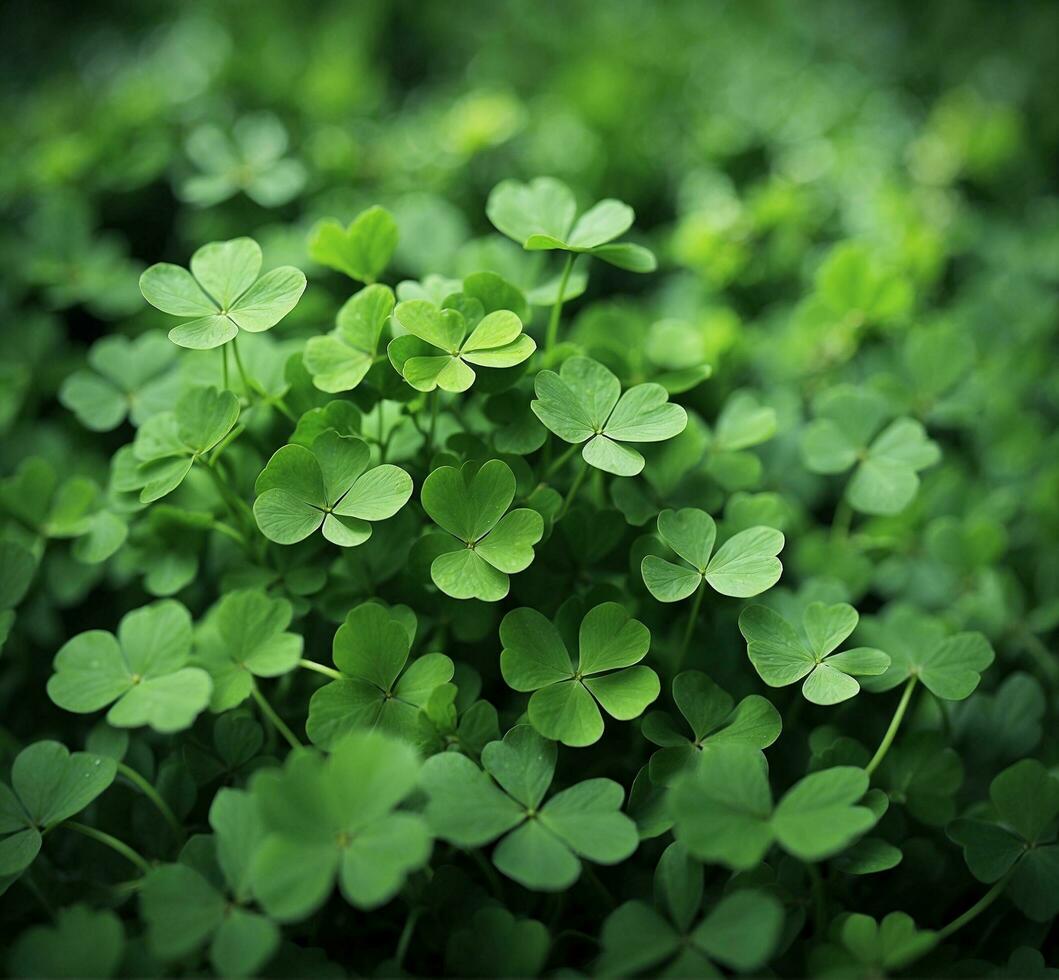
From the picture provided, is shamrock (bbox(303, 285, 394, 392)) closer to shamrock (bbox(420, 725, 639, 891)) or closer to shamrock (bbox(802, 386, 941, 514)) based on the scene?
shamrock (bbox(420, 725, 639, 891))

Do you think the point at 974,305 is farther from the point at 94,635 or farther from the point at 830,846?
the point at 94,635

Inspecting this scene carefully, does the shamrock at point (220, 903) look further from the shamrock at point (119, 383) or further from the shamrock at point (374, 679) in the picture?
the shamrock at point (119, 383)

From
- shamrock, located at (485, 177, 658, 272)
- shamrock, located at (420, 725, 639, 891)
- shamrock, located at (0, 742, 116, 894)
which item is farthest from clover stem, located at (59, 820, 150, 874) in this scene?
shamrock, located at (485, 177, 658, 272)

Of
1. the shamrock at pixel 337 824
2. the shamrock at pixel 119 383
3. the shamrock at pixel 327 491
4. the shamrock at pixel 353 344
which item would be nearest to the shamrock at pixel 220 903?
the shamrock at pixel 337 824

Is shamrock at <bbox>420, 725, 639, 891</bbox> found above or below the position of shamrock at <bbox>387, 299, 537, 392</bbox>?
below

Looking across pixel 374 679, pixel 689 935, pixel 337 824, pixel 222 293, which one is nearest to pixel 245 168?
pixel 222 293

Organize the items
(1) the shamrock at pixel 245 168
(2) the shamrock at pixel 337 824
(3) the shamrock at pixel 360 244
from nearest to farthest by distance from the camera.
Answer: (2) the shamrock at pixel 337 824 < (3) the shamrock at pixel 360 244 < (1) the shamrock at pixel 245 168

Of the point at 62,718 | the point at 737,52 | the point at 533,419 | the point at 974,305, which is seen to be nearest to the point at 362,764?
the point at 533,419
